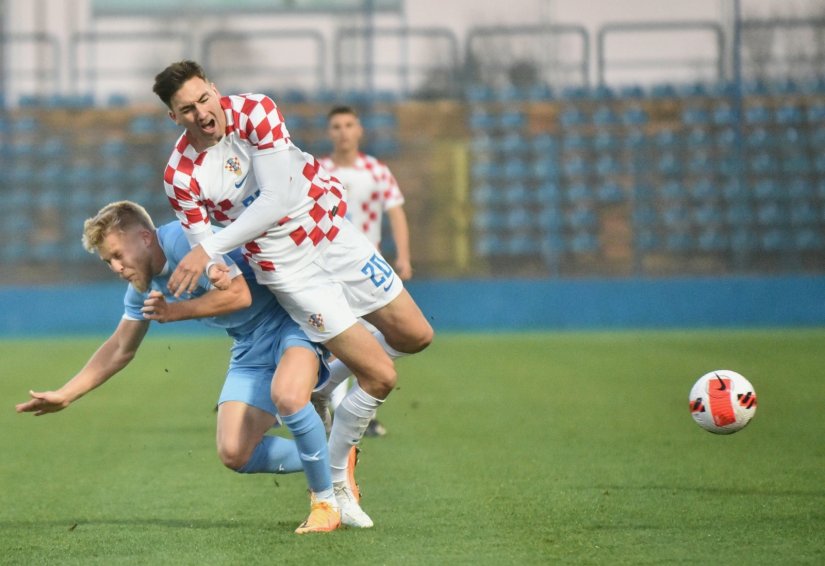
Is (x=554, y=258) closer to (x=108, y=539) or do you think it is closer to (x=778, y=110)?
(x=778, y=110)

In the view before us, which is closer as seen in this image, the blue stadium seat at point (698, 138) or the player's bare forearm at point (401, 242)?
the player's bare forearm at point (401, 242)

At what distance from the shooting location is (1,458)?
775 centimetres

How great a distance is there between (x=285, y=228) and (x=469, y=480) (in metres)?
1.66

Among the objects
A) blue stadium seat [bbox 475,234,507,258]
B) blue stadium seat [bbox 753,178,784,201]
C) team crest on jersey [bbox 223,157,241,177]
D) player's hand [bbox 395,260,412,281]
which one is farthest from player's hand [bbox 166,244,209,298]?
blue stadium seat [bbox 753,178,784,201]

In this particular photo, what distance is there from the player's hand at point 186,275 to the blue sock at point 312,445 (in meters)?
0.65

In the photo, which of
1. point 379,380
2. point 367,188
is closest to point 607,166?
point 367,188

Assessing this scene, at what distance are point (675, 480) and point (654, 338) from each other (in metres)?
10.3

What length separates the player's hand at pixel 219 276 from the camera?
531 centimetres

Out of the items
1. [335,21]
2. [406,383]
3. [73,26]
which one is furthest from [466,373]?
[73,26]

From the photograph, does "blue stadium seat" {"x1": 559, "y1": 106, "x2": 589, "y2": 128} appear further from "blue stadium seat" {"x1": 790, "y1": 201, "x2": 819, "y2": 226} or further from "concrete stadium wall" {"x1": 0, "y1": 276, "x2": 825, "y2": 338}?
"blue stadium seat" {"x1": 790, "y1": 201, "x2": 819, "y2": 226}

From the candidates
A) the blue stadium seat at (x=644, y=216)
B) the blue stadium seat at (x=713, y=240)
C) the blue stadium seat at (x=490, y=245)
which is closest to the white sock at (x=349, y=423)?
the blue stadium seat at (x=490, y=245)

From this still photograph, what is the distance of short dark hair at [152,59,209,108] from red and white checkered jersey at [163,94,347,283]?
9.1 inches

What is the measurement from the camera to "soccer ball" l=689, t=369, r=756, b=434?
6258 millimetres

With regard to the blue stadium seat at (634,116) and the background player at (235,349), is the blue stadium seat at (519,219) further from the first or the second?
the background player at (235,349)
